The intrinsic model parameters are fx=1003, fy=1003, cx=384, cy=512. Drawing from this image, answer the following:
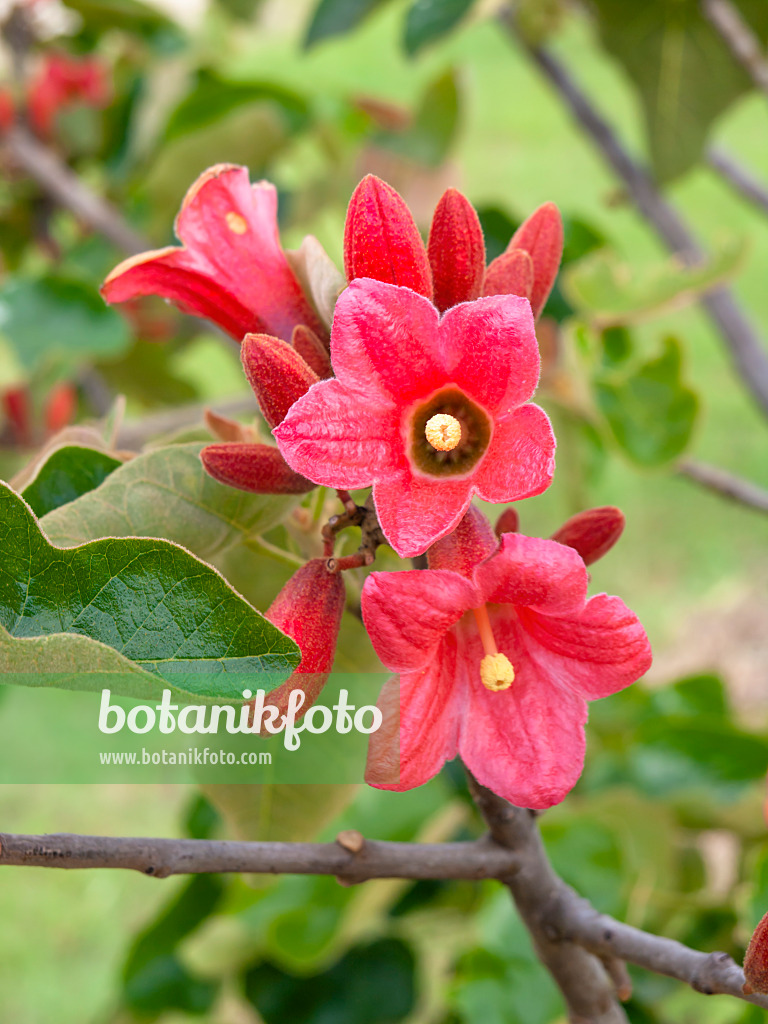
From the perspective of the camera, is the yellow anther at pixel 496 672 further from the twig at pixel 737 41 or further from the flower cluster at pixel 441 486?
the twig at pixel 737 41

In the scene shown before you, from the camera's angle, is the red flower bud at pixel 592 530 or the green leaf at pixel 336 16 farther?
the green leaf at pixel 336 16

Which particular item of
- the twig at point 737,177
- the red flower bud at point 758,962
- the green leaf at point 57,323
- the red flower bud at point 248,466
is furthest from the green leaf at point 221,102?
the red flower bud at point 758,962

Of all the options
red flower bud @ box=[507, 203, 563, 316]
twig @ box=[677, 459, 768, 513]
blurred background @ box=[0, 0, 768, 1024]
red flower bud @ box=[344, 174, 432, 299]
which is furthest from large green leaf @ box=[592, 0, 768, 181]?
red flower bud @ box=[344, 174, 432, 299]

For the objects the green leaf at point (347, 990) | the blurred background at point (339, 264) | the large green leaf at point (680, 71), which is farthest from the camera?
the large green leaf at point (680, 71)

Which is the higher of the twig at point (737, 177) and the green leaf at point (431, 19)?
the green leaf at point (431, 19)

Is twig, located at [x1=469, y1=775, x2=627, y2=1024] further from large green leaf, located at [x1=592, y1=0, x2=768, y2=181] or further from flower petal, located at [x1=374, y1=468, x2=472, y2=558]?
large green leaf, located at [x1=592, y1=0, x2=768, y2=181]

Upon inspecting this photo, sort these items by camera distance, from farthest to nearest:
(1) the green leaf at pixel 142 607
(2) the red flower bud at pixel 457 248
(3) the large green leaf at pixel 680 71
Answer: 1. (3) the large green leaf at pixel 680 71
2. (2) the red flower bud at pixel 457 248
3. (1) the green leaf at pixel 142 607

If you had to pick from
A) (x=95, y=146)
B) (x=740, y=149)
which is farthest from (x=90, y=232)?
(x=740, y=149)

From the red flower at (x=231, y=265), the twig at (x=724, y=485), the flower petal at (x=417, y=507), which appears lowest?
the twig at (x=724, y=485)
